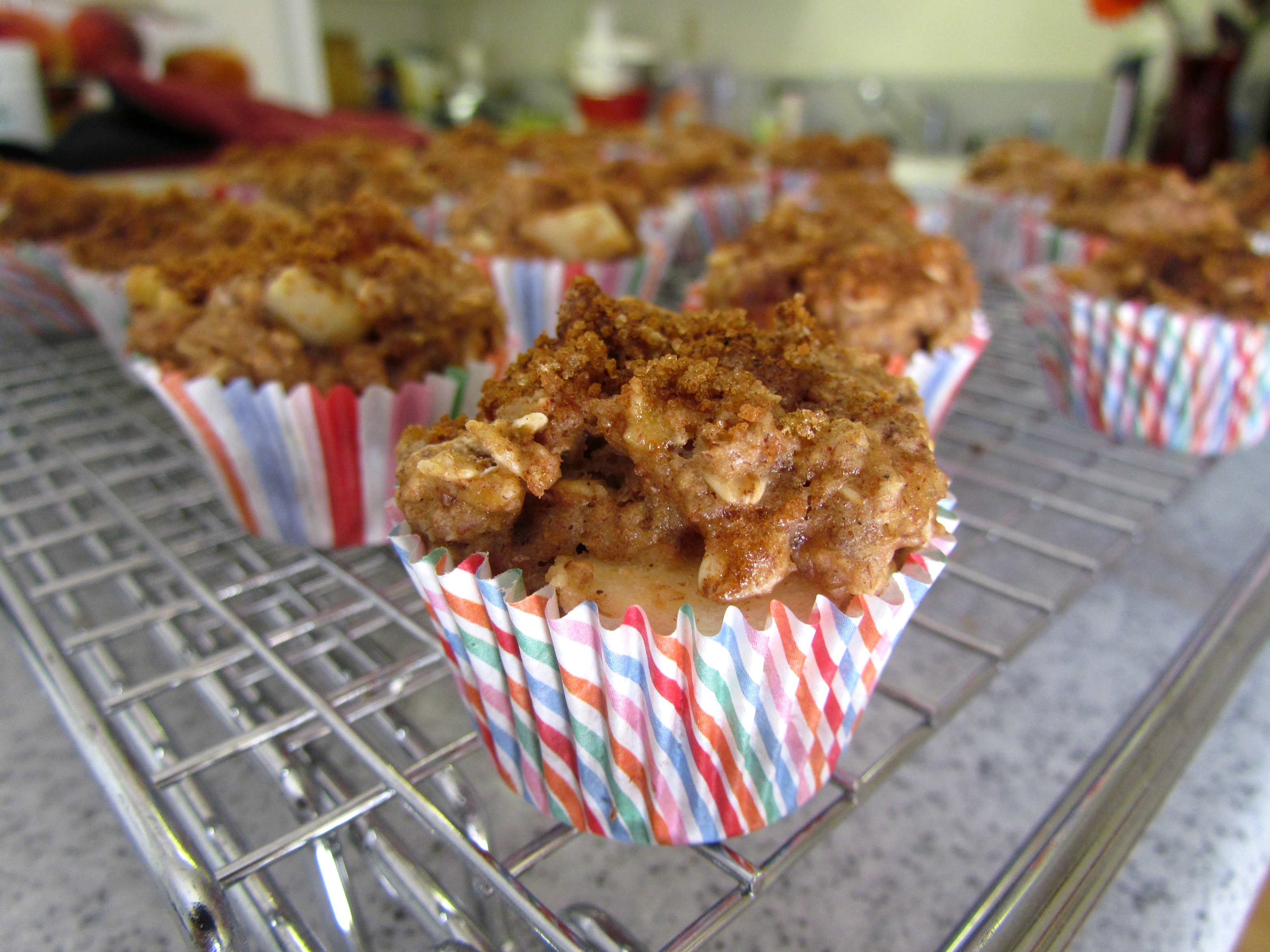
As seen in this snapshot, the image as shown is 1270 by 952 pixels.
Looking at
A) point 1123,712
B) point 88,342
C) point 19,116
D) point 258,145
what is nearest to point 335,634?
point 1123,712

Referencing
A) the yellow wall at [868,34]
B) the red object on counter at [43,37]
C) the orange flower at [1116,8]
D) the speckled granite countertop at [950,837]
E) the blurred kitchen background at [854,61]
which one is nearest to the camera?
the speckled granite countertop at [950,837]

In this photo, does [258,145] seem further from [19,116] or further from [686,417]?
[686,417]

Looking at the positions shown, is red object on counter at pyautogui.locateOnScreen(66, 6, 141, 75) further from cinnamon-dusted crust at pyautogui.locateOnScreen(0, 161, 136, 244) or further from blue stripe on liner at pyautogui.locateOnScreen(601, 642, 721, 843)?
blue stripe on liner at pyautogui.locateOnScreen(601, 642, 721, 843)

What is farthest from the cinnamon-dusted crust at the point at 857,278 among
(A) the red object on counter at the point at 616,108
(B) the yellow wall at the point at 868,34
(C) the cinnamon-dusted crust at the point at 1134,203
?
(A) the red object on counter at the point at 616,108

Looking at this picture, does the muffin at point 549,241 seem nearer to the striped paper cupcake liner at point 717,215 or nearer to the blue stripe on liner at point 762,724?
the striped paper cupcake liner at point 717,215

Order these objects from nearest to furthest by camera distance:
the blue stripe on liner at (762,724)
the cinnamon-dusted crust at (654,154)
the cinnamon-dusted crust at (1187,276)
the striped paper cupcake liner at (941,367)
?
the blue stripe on liner at (762,724) → the striped paper cupcake liner at (941,367) → the cinnamon-dusted crust at (1187,276) → the cinnamon-dusted crust at (654,154)

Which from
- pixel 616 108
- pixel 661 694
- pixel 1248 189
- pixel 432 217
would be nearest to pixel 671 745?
Result: pixel 661 694

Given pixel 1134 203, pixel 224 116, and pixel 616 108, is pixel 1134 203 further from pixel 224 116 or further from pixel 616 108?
pixel 616 108
